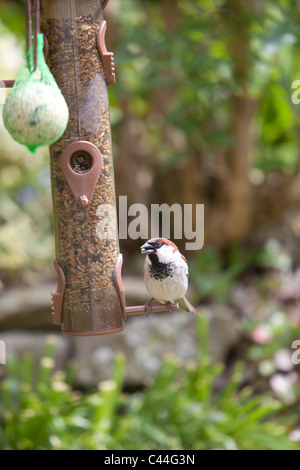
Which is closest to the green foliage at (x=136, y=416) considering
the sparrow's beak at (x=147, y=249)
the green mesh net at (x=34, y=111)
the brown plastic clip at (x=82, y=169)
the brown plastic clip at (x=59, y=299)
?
the brown plastic clip at (x=59, y=299)

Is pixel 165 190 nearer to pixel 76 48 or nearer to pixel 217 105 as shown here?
pixel 217 105

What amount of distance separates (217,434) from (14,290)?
1732 millimetres

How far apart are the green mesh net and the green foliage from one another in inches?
78.3

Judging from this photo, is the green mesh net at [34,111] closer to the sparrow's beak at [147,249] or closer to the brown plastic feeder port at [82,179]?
the brown plastic feeder port at [82,179]

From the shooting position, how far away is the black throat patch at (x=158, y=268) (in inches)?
69.8

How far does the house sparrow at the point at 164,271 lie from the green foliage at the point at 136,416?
68.6 inches

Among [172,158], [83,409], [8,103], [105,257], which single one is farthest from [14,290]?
[8,103]

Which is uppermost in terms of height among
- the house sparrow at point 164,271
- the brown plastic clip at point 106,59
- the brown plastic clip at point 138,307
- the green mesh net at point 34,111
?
the brown plastic clip at point 106,59

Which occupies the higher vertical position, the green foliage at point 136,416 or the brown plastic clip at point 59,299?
the brown plastic clip at point 59,299

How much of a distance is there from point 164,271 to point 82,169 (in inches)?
17.5

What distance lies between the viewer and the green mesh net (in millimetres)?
1610

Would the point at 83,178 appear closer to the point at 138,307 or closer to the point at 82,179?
the point at 82,179

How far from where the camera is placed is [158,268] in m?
1.79

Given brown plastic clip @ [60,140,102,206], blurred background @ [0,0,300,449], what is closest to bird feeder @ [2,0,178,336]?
brown plastic clip @ [60,140,102,206]
